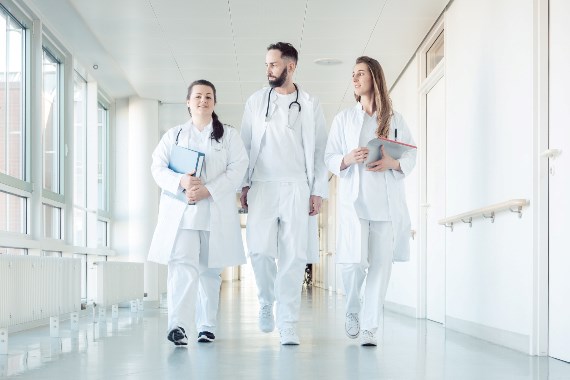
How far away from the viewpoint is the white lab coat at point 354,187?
447 cm

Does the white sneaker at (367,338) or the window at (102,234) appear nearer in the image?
the white sneaker at (367,338)

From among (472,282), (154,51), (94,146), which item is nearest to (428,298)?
(472,282)

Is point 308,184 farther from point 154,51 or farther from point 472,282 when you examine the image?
point 154,51

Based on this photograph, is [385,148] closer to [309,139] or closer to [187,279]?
[309,139]

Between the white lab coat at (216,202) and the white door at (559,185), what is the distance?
1.69 m

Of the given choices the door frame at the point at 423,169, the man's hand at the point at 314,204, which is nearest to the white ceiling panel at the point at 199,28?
the door frame at the point at 423,169

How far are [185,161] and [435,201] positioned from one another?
360 cm

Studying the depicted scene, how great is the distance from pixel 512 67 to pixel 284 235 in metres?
1.73

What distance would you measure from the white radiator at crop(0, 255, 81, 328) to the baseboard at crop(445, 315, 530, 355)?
3250mm

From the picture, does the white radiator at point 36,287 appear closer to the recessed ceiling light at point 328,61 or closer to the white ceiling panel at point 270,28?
the white ceiling panel at point 270,28

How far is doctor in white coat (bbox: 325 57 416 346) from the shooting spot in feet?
14.6

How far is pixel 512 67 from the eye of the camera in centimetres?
479

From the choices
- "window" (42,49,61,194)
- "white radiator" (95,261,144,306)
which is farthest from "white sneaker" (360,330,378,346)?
"window" (42,49,61,194)

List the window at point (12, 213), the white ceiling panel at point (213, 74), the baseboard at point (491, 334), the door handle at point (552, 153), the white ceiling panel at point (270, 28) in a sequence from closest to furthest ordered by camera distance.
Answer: the door handle at point (552, 153) < the baseboard at point (491, 334) < the window at point (12, 213) < the white ceiling panel at point (270, 28) < the white ceiling panel at point (213, 74)
